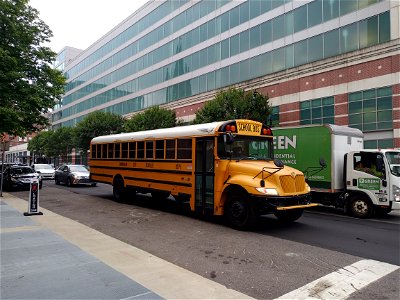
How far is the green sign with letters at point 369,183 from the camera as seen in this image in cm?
1122

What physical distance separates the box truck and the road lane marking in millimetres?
5396

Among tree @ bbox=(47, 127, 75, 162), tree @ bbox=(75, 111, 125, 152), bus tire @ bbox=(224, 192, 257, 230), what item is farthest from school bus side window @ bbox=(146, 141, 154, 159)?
tree @ bbox=(47, 127, 75, 162)

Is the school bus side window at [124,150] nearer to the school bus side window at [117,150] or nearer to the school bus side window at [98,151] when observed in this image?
the school bus side window at [117,150]

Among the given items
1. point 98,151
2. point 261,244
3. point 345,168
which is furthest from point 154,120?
point 261,244

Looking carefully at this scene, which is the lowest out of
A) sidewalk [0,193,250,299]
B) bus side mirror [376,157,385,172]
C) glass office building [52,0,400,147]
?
sidewalk [0,193,250,299]

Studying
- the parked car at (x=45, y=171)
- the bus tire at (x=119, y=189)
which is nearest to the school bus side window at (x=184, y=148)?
the bus tire at (x=119, y=189)

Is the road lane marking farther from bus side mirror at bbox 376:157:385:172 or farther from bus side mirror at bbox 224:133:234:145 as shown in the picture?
bus side mirror at bbox 376:157:385:172

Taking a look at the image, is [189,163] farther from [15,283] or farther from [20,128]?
[20,128]

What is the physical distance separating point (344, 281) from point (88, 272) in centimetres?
396

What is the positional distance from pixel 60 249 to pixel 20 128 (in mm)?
13820

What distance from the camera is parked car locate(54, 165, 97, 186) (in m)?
23.5

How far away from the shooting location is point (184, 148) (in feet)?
36.1

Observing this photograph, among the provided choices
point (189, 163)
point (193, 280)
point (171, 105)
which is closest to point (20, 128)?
point (189, 163)

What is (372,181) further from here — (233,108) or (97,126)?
(97,126)
